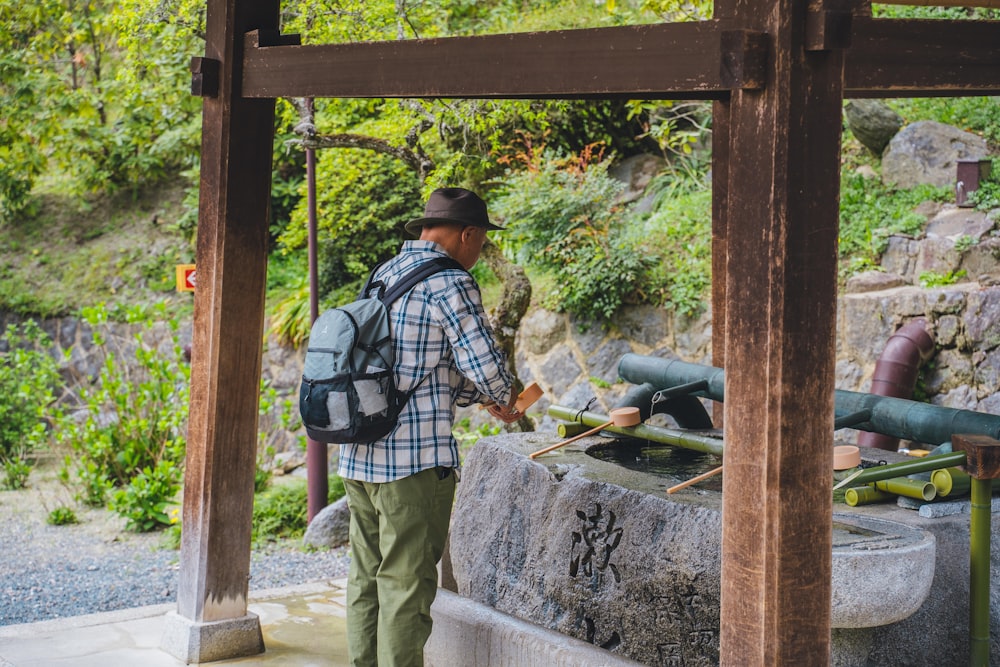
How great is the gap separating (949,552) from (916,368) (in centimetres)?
350

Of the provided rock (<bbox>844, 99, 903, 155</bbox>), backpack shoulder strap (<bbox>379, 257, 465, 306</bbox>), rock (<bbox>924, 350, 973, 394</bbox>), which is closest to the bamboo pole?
backpack shoulder strap (<bbox>379, 257, 465, 306</bbox>)

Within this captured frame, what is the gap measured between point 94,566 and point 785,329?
5458mm

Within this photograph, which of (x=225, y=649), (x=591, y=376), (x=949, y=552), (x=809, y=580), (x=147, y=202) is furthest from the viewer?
(x=147, y=202)

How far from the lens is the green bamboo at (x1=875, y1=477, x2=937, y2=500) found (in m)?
3.24

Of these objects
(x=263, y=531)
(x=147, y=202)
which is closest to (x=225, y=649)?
(x=263, y=531)

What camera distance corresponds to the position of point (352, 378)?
10.2ft

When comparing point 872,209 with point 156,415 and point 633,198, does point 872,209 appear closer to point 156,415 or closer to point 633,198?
point 633,198

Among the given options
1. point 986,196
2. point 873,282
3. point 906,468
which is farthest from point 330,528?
point 986,196

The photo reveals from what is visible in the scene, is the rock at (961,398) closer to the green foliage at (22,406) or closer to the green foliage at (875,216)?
the green foliage at (875,216)

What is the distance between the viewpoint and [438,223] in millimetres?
3355

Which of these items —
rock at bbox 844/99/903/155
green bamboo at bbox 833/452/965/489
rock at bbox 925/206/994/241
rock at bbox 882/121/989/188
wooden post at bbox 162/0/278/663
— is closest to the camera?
green bamboo at bbox 833/452/965/489

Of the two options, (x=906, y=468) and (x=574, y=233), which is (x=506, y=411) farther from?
(x=574, y=233)

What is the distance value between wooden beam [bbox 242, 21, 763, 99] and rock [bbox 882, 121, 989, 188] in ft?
17.8

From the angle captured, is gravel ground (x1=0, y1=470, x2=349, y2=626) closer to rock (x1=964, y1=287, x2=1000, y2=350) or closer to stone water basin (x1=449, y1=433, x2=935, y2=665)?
stone water basin (x1=449, y1=433, x2=935, y2=665)
